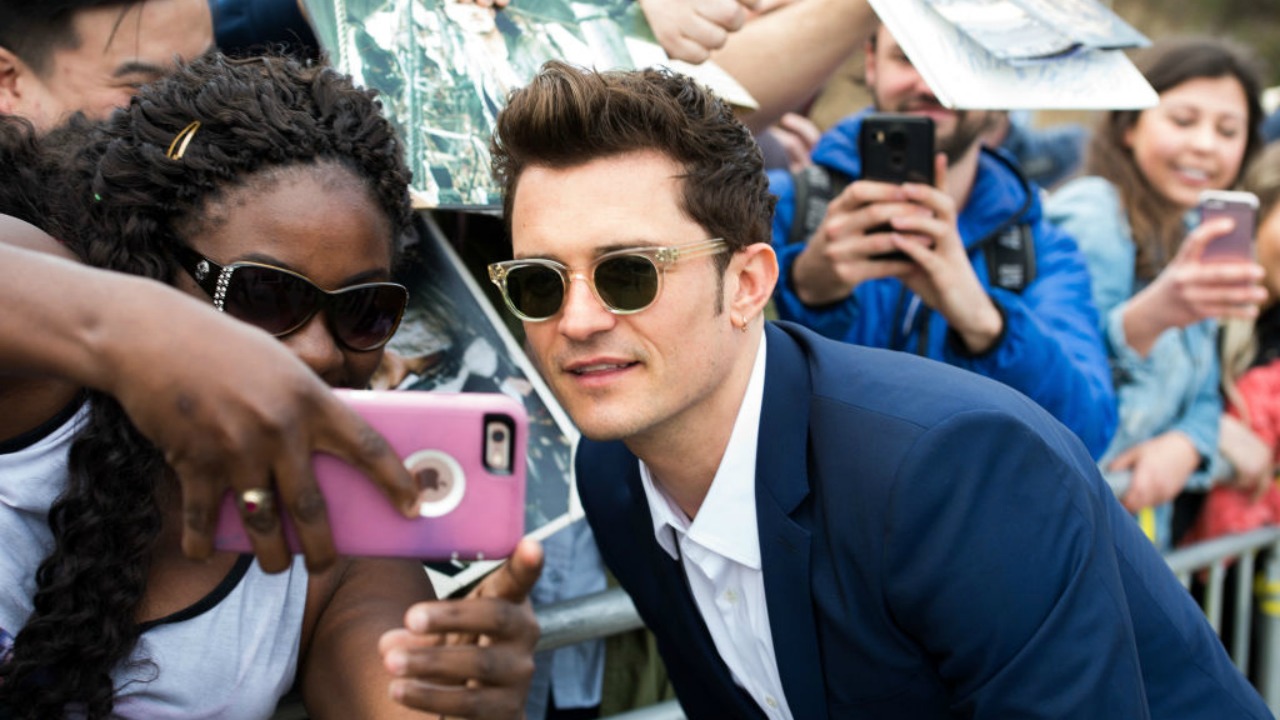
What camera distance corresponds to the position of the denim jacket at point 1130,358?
12.6 feet

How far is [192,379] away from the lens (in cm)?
115

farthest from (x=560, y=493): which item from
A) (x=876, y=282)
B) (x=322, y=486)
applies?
(x=322, y=486)

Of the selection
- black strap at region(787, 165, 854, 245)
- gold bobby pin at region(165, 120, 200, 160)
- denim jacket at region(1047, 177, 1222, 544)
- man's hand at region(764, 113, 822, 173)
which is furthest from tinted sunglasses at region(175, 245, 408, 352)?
denim jacket at region(1047, 177, 1222, 544)

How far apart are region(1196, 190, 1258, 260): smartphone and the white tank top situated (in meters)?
3.01

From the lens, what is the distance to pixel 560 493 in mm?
2643

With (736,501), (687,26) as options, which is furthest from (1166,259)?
(736,501)

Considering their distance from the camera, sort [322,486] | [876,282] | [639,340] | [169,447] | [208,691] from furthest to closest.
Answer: [876,282], [639,340], [208,691], [322,486], [169,447]

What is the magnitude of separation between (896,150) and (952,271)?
12.5 inches

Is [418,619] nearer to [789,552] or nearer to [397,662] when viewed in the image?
[397,662]

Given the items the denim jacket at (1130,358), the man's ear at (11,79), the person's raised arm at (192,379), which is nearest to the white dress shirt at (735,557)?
the person's raised arm at (192,379)

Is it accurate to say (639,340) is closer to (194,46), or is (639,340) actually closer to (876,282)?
(194,46)

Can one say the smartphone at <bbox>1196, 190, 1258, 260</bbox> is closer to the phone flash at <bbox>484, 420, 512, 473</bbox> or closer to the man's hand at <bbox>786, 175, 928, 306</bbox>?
the man's hand at <bbox>786, 175, 928, 306</bbox>

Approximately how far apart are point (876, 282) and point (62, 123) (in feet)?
6.56

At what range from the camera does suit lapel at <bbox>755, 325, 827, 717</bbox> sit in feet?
6.68
